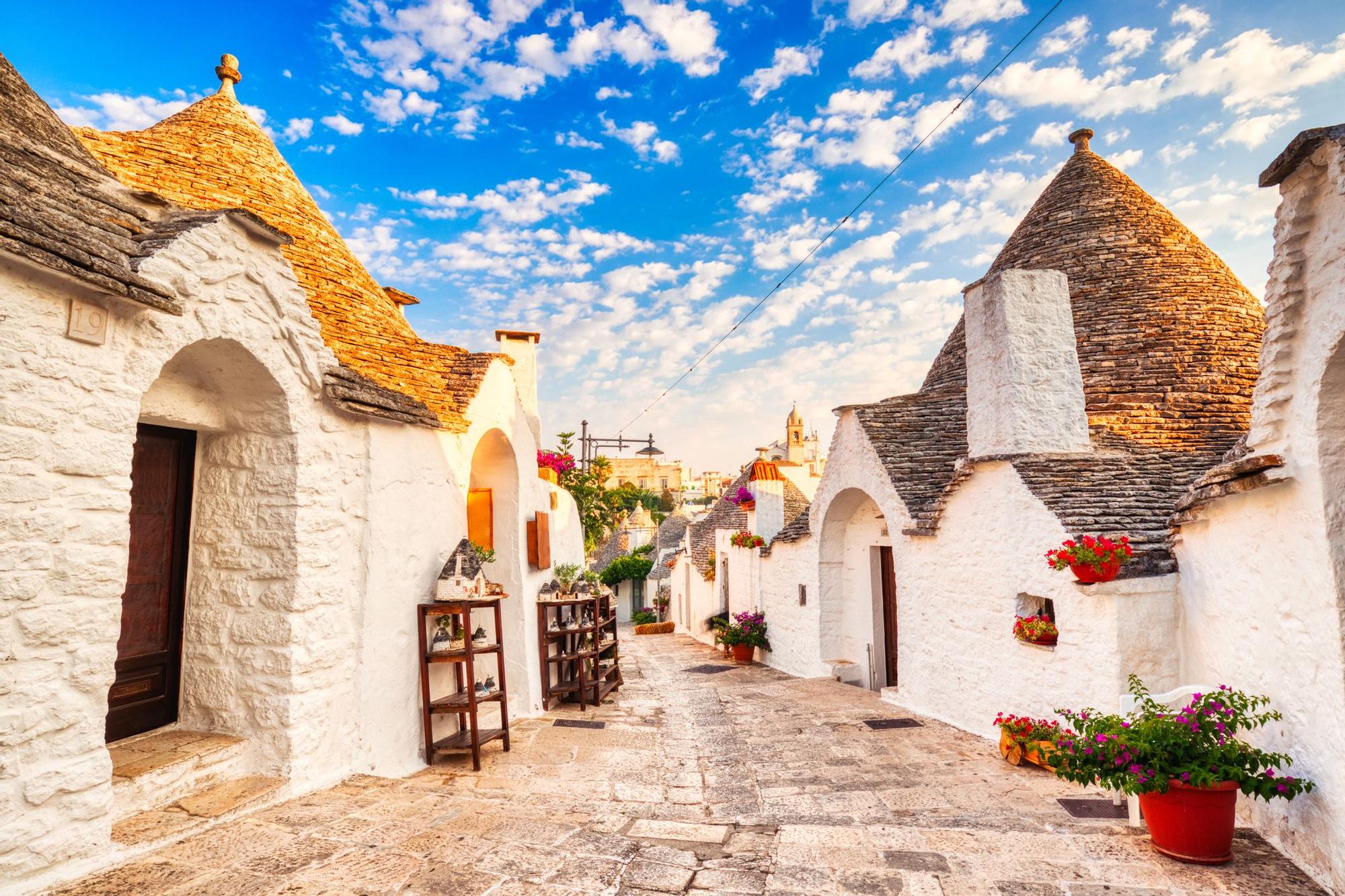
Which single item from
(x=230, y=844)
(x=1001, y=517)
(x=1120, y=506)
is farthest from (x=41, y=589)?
(x=1120, y=506)

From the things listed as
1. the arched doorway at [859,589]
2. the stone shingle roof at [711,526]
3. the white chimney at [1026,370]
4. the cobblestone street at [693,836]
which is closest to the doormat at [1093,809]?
the cobblestone street at [693,836]

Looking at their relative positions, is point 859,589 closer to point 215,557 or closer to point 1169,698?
point 1169,698

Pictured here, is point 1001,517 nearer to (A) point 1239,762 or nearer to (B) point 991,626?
(B) point 991,626

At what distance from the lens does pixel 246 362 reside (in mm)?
4133

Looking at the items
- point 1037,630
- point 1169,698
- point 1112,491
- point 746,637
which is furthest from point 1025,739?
point 746,637

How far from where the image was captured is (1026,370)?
6.83 meters

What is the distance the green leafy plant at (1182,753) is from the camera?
3387mm

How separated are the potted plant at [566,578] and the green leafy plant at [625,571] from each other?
21.8 m

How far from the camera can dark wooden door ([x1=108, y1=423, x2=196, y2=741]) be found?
4.05 metres

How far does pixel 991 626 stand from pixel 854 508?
4.16 meters

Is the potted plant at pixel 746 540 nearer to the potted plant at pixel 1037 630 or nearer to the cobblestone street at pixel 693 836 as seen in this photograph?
the cobblestone street at pixel 693 836

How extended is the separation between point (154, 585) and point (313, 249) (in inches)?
128

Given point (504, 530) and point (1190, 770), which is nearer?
point (1190, 770)

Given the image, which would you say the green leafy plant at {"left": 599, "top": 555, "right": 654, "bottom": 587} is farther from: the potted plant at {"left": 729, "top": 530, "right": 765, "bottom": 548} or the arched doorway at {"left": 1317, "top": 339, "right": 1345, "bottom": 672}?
the arched doorway at {"left": 1317, "top": 339, "right": 1345, "bottom": 672}
